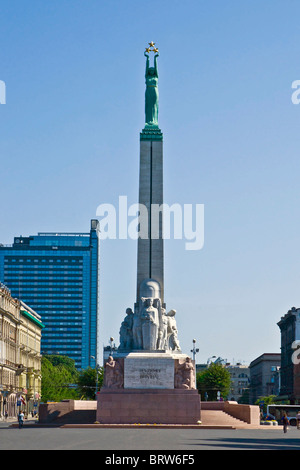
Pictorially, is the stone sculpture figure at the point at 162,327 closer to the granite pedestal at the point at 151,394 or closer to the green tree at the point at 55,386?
the granite pedestal at the point at 151,394

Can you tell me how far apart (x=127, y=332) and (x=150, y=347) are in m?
2.72

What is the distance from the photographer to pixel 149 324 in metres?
63.8

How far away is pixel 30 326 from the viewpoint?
141625mm

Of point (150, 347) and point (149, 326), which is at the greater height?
point (149, 326)

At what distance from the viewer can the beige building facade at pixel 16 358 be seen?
110 meters

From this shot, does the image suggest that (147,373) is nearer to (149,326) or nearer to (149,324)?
(149,326)

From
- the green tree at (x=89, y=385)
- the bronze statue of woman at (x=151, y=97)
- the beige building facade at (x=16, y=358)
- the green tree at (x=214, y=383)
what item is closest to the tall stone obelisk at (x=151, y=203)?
the bronze statue of woman at (x=151, y=97)

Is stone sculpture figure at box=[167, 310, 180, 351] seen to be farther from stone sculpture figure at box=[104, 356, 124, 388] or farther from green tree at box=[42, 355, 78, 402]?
green tree at box=[42, 355, 78, 402]

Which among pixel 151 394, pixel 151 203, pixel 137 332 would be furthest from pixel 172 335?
pixel 151 203

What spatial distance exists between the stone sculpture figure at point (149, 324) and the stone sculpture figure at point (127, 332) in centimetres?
144
